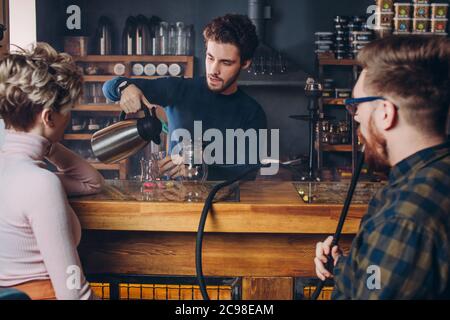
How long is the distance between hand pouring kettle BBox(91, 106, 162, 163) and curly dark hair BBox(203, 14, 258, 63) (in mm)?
856

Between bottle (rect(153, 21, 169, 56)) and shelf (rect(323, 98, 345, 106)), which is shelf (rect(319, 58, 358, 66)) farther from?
bottle (rect(153, 21, 169, 56))

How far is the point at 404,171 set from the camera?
116 centimetres

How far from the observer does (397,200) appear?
107 cm

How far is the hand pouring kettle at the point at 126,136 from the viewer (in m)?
1.79

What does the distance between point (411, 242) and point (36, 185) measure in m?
0.76

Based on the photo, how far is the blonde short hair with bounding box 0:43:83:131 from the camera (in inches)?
54.3

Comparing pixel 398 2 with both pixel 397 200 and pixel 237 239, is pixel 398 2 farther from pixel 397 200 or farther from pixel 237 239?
pixel 397 200

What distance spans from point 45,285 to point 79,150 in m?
3.03

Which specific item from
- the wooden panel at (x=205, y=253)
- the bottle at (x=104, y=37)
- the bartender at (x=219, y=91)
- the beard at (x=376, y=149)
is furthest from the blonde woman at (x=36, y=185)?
the bottle at (x=104, y=37)

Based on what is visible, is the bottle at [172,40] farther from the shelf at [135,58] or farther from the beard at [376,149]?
the beard at [376,149]

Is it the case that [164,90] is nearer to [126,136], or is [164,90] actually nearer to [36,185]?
[126,136]

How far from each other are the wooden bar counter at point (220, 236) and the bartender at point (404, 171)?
348 mm

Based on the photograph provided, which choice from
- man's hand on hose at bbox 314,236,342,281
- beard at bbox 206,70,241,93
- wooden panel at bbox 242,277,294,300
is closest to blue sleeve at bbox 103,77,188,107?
beard at bbox 206,70,241,93

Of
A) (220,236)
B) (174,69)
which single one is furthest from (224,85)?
(174,69)
